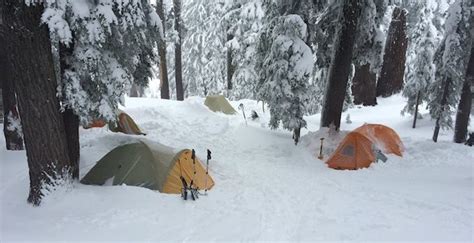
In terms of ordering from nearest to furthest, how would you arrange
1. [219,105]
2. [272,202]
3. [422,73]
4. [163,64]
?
[272,202] < [422,73] < [219,105] < [163,64]

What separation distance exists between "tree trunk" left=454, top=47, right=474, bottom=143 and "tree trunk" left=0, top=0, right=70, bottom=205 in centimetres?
1170

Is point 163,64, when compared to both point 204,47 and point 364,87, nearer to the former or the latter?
point 204,47

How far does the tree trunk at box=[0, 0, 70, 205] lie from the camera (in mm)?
6711

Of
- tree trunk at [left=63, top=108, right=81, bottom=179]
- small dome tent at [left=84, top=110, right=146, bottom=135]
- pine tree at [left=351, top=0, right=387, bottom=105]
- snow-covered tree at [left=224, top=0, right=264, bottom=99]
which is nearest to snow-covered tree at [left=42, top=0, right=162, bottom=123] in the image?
tree trunk at [left=63, top=108, right=81, bottom=179]

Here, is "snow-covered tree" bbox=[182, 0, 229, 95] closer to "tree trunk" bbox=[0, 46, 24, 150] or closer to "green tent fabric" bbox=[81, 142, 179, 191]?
"tree trunk" bbox=[0, 46, 24, 150]

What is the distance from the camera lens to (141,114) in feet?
52.3

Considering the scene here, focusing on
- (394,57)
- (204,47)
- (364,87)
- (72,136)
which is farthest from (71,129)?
(204,47)

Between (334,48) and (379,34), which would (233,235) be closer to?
(334,48)

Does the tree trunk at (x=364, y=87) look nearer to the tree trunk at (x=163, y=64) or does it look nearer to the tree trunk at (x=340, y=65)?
the tree trunk at (x=340, y=65)

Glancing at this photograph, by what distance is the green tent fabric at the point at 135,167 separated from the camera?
822 centimetres

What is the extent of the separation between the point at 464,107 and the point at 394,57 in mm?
7983

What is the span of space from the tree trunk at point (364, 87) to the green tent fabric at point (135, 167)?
1320 centimetres

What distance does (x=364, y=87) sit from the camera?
19516 mm

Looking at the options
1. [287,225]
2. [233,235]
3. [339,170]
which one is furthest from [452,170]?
[233,235]
